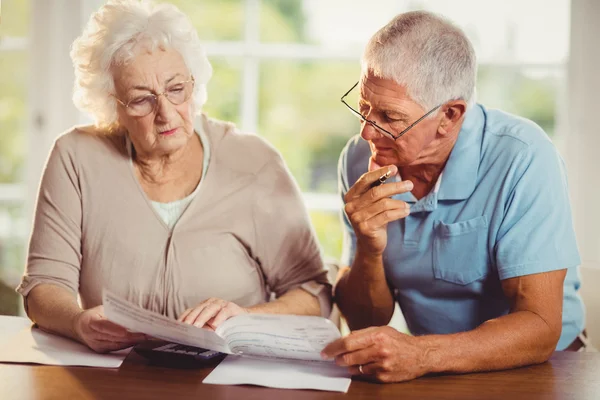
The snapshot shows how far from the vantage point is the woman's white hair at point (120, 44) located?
189 centimetres

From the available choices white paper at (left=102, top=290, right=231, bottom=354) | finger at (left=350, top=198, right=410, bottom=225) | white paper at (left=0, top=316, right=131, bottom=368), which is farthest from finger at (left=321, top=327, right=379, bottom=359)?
white paper at (left=0, top=316, right=131, bottom=368)

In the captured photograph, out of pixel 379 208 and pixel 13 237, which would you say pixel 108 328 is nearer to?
pixel 379 208

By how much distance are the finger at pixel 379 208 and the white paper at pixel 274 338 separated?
0.87 ft

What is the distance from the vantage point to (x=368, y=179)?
5.48 ft

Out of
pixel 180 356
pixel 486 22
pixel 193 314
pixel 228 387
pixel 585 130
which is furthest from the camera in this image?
pixel 486 22

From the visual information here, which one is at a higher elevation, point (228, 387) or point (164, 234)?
point (164, 234)

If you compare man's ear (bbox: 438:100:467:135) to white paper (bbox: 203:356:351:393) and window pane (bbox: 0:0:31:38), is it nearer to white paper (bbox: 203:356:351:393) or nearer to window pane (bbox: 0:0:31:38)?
white paper (bbox: 203:356:351:393)

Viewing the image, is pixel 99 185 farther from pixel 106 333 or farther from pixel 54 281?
pixel 106 333

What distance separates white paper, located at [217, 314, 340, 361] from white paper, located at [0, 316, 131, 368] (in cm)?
23

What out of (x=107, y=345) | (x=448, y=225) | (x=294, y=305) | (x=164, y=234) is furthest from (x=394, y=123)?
(x=107, y=345)

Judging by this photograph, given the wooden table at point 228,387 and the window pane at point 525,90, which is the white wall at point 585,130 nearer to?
the window pane at point 525,90

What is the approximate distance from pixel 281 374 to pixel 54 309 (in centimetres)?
61

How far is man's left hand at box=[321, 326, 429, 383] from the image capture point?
139 centimetres

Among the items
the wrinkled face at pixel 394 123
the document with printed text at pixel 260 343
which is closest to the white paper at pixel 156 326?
the document with printed text at pixel 260 343
